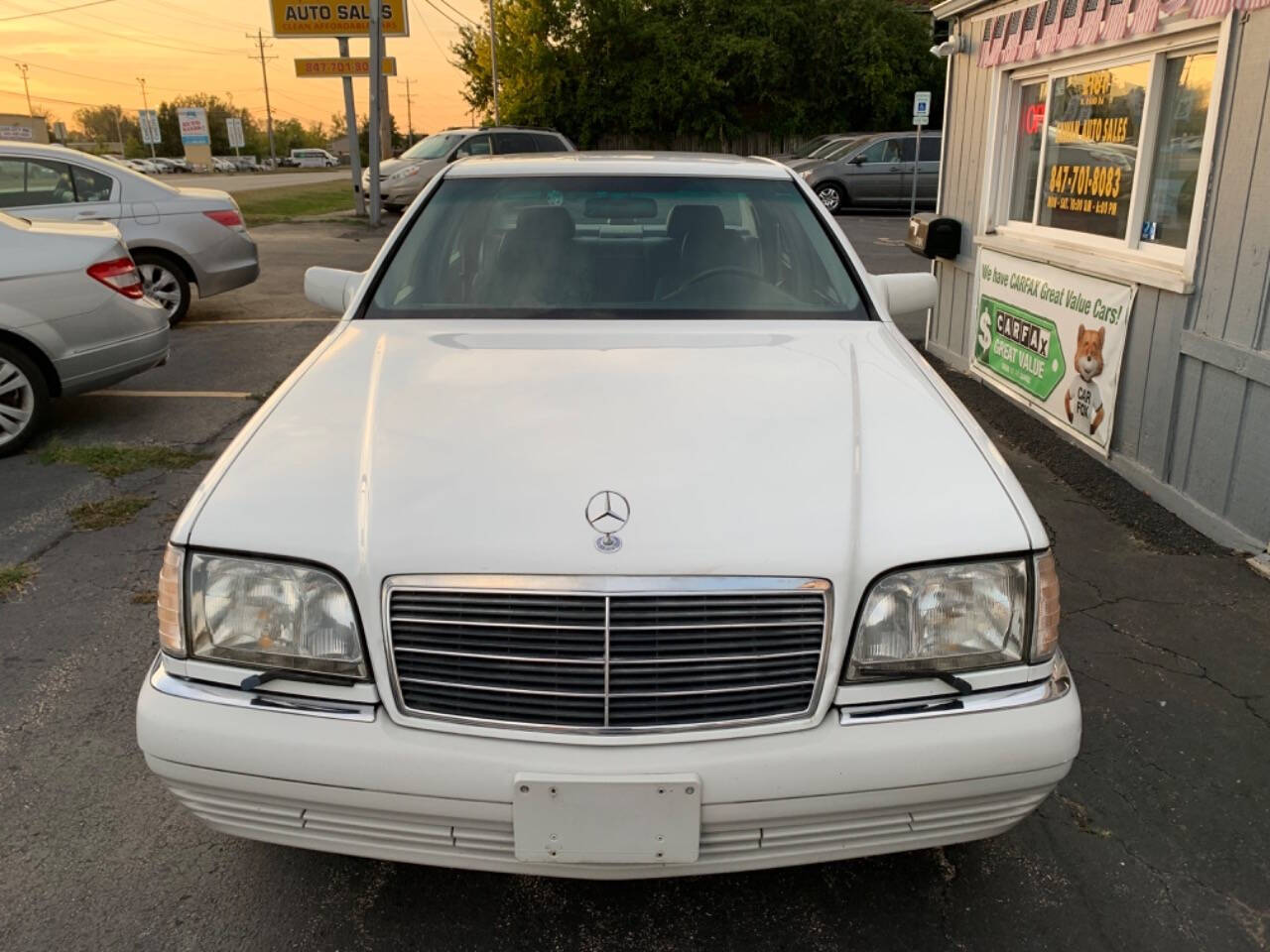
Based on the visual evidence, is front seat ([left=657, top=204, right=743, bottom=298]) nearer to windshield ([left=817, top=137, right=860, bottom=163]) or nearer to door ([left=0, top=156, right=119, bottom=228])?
door ([left=0, top=156, right=119, bottom=228])

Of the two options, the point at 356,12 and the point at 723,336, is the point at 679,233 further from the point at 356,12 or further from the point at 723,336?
the point at 356,12

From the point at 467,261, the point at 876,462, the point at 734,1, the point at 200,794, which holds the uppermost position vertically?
the point at 734,1

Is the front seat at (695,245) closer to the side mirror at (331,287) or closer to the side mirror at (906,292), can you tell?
the side mirror at (906,292)

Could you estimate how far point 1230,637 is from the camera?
11.8 ft

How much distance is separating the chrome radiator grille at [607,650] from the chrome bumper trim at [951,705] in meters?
0.11

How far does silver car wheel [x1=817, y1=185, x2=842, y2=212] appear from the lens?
2069cm

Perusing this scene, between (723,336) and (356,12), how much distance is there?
65.1 feet

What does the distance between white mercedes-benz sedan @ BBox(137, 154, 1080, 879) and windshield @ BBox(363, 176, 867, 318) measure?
3.26 ft

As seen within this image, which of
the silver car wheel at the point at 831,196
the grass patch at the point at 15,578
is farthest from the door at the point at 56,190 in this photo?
the silver car wheel at the point at 831,196

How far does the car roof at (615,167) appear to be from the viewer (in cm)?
354

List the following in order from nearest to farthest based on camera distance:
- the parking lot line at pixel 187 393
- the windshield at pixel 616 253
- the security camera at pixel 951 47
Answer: the windshield at pixel 616 253
the parking lot line at pixel 187 393
the security camera at pixel 951 47

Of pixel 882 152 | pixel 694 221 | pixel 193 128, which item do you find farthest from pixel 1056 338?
pixel 193 128


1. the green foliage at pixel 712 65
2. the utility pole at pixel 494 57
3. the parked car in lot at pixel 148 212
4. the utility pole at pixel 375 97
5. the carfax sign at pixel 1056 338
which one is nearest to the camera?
the carfax sign at pixel 1056 338

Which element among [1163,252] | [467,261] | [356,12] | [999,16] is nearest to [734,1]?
[356,12]
